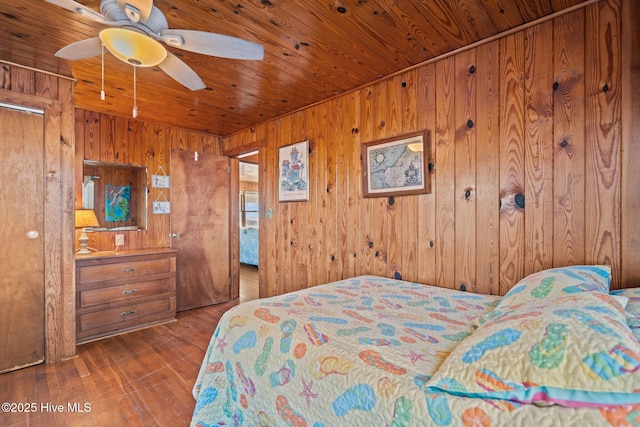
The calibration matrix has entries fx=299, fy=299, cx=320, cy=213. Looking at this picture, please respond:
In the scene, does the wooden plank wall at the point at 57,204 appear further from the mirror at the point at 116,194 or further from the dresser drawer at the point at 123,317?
the mirror at the point at 116,194

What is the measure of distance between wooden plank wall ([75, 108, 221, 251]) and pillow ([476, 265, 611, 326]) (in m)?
3.67

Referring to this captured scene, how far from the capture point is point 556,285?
4.14 feet

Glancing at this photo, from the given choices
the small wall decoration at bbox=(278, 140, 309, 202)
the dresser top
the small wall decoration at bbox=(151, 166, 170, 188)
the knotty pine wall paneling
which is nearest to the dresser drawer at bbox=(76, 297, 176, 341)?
the dresser top

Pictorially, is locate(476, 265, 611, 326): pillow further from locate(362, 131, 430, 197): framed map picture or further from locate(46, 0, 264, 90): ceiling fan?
locate(46, 0, 264, 90): ceiling fan

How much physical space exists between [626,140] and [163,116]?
3.95 m

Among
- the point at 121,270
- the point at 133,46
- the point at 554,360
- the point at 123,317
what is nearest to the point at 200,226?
the point at 121,270

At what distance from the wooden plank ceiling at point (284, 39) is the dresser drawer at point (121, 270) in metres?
1.65

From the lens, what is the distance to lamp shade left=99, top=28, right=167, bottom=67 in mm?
1449

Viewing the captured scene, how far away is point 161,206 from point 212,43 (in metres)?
2.76

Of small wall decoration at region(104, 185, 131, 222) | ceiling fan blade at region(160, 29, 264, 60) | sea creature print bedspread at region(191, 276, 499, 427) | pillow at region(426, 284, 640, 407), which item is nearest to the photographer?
pillow at region(426, 284, 640, 407)

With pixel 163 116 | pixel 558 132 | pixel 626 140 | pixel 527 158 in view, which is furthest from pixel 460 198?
pixel 163 116

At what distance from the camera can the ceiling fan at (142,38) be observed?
1364 millimetres

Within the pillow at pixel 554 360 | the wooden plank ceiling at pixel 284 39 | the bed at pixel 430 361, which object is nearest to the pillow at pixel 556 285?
the bed at pixel 430 361

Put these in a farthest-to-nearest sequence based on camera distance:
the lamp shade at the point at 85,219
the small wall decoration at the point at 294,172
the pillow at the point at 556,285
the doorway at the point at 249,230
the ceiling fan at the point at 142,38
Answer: the doorway at the point at 249,230 → the small wall decoration at the point at 294,172 → the lamp shade at the point at 85,219 → the ceiling fan at the point at 142,38 → the pillow at the point at 556,285
